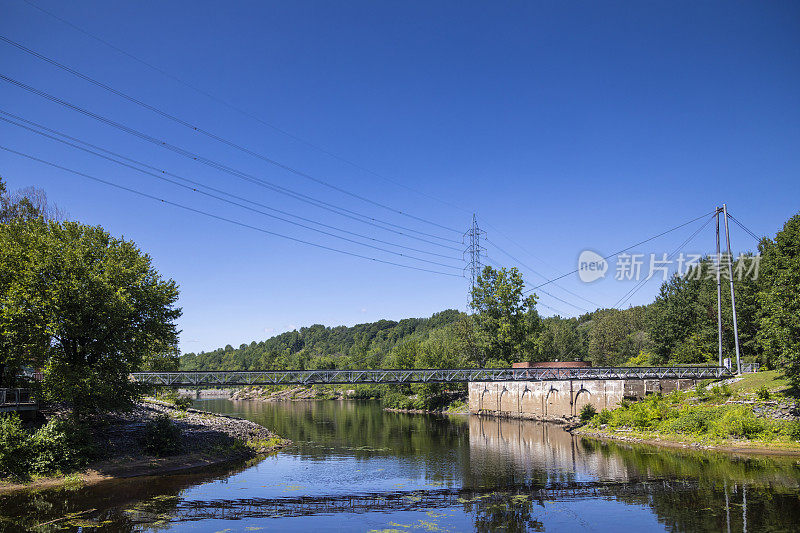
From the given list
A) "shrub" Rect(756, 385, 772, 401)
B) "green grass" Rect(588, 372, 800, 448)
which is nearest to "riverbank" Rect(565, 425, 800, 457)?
"green grass" Rect(588, 372, 800, 448)

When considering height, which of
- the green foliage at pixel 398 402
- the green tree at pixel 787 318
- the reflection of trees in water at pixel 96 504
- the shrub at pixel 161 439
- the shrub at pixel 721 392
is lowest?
the green foliage at pixel 398 402

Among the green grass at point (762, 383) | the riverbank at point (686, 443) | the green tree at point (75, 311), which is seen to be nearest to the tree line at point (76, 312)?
the green tree at point (75, 311)

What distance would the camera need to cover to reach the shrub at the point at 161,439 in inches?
1586

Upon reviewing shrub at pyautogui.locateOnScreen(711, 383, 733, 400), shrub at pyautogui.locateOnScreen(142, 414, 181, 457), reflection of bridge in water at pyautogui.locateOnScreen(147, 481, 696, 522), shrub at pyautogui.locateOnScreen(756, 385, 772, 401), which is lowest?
reflection of bridge in water at pyautogui.locateOnScreen(147, 481, 696, 522)

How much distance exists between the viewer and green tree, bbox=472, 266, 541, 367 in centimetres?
8544

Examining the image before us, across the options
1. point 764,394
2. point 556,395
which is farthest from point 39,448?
point 556,395

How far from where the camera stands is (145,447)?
1582 inches

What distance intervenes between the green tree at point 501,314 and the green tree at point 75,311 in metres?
57.9

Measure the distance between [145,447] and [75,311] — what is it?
1243 cm

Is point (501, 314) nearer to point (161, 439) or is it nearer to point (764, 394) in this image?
point (764, 394)

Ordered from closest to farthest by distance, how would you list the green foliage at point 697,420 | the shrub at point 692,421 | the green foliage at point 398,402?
the green foliage at point 697,420 → the shrub at point 692,421 → the green foliage at point 398,402

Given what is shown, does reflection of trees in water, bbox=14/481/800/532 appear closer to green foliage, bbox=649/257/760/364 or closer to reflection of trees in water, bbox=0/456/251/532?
reflection of trees in water, bbox=0/456/251/532

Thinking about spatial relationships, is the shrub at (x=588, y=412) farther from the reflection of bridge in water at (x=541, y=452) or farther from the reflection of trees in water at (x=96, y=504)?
the reflection of trees in water at (x=96, y=504)

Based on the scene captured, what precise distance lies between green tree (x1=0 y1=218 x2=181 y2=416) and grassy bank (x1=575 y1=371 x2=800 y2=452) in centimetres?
4714
